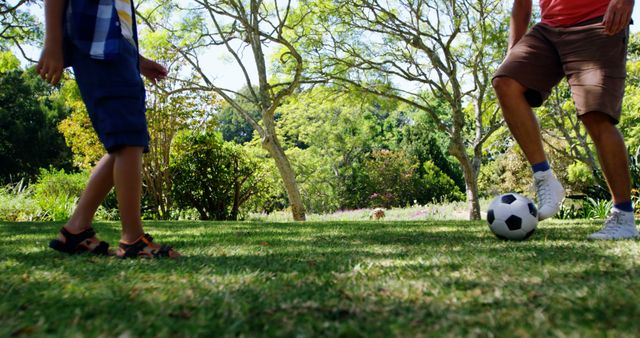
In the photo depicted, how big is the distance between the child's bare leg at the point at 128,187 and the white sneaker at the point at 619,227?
249 cm

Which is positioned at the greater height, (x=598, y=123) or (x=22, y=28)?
(x=22, y=28)

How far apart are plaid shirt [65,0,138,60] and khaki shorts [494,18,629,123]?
7.10 feet

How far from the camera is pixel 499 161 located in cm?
2691

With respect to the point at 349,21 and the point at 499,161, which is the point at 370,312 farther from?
the point at 499,161

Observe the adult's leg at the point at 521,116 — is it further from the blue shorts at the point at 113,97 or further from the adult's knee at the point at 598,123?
the blue shorts at the point at 113,97

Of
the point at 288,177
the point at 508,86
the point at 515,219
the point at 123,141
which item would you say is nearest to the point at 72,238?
the point at 123,141

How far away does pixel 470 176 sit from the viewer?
10945 millimetres

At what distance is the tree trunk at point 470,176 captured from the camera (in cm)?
1052

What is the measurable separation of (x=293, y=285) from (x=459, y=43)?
11449 mm

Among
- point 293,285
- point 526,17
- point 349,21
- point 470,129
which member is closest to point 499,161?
point 470,129

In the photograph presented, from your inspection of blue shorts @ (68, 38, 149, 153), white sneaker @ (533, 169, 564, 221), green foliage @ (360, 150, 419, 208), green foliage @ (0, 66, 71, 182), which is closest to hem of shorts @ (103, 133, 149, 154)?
blue shorts @ (68, 38, 149, 153)

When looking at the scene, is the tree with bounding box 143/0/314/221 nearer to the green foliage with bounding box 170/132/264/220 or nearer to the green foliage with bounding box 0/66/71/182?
the green foliage with bounding box 170/132/264/220

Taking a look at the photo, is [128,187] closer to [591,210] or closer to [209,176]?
A: [591,210]

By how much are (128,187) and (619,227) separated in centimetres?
268
